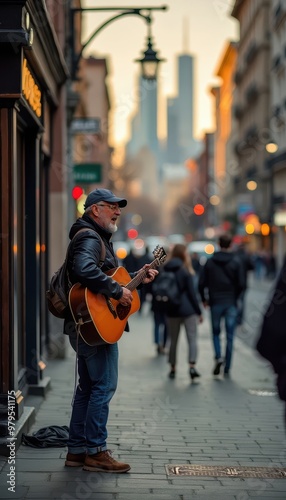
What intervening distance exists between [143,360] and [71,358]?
110 cm

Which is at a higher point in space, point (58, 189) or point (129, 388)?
point (58, 189)

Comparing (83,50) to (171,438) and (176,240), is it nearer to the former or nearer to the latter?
(176,240)

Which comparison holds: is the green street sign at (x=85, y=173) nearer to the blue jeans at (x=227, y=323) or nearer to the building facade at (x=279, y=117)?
the blue jeans at (x=227, y=323)

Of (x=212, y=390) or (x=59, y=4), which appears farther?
(x=59, y=4)

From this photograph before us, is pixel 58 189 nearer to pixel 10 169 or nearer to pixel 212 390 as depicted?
pixel 212 390

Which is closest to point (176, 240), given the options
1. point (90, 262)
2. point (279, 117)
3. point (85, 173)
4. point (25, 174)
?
point (85, 173)

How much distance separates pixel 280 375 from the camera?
14.3 feet

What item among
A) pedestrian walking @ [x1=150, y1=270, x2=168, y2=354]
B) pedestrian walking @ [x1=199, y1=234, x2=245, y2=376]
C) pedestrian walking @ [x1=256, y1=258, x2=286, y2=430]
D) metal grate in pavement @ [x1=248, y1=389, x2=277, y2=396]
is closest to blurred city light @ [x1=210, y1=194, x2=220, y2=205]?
pedestrian walking @ [x1=150, y1=270, x2=168, y2=354]

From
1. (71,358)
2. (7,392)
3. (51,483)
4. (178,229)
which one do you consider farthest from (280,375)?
(178,229)

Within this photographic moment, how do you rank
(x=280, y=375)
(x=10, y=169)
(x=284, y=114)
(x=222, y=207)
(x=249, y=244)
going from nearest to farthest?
(x=280, y=375)
(x=10, y=169)
(x=284, y=114)
(x=249, y=244)
(x=222, y=207)

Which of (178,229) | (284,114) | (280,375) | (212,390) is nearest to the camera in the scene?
(280,375)

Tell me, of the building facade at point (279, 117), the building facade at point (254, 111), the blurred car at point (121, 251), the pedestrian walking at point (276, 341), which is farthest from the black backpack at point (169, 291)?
the building facade at point (254, 111)

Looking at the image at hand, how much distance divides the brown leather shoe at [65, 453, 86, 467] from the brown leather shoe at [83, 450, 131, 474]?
13cm

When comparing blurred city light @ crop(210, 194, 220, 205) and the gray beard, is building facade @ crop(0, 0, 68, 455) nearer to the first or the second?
the gray beard
